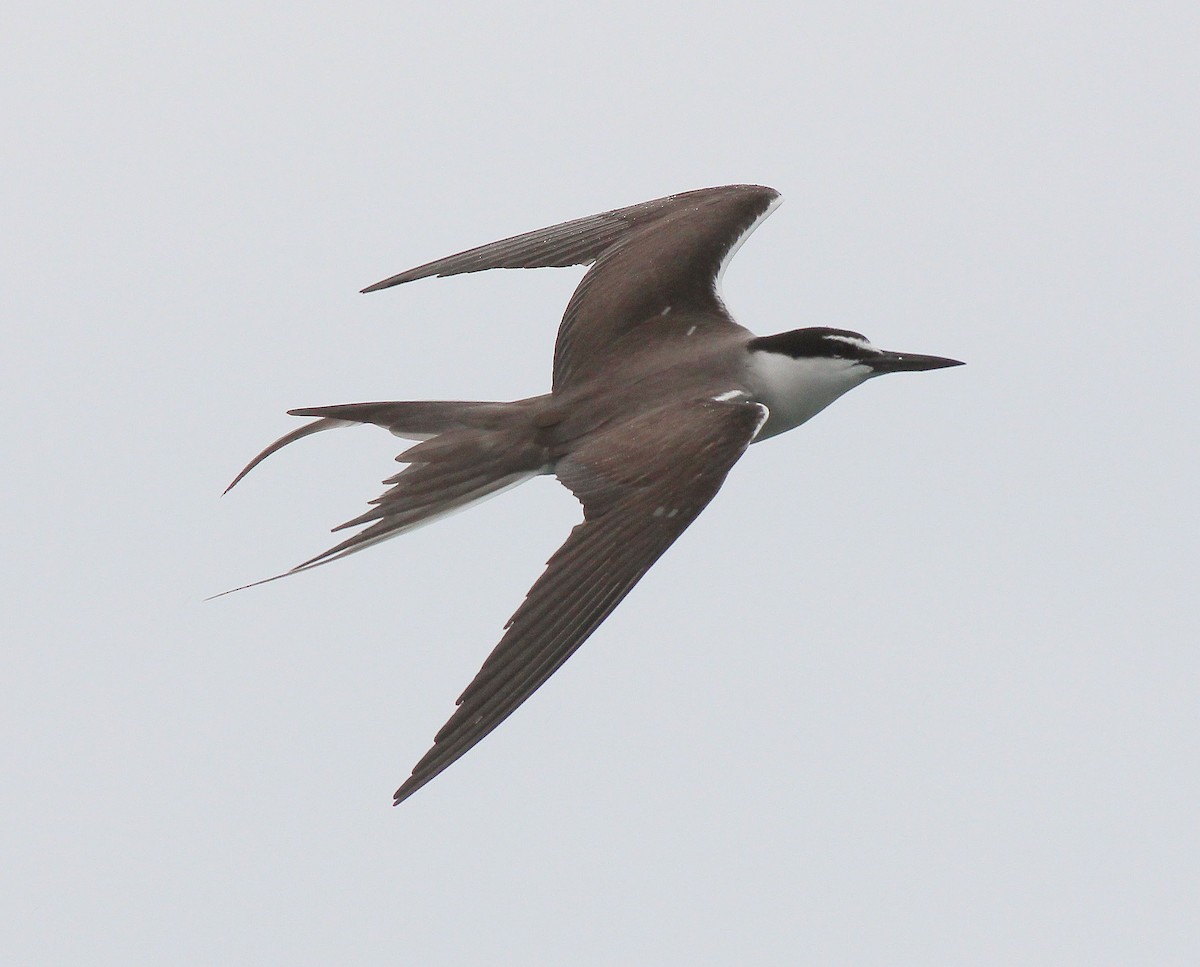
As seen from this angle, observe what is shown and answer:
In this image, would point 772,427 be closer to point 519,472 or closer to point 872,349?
point 872,349

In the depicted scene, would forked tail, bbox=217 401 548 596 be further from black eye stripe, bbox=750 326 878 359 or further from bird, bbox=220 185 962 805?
black eye stripe, bbox=750 326 878 359

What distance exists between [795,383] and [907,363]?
0.61m

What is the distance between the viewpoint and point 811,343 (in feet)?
26.0

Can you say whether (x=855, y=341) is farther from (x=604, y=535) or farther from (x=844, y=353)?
(x=604, y=535)

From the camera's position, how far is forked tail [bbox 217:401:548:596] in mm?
7371

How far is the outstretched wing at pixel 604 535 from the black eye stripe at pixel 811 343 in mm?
645

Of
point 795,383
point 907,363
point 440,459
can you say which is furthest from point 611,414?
point 907,363

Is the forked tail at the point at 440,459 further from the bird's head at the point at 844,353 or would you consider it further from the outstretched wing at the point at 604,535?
the bird's head at the point at 844,353

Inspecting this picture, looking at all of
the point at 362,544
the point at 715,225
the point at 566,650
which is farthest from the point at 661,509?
the point at 715,225

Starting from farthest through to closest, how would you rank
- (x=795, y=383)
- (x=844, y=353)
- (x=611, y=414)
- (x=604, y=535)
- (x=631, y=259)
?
(x=631, y=259) → (x=844, y=353) → (x=795, y=383) → (x=611, y=414) → (x=604, y=535)

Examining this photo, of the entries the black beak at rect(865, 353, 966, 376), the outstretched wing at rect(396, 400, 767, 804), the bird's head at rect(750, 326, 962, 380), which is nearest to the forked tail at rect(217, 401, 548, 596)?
the outstretched wing at rect(396, 400, 767, 804)

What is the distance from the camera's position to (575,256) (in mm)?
8875

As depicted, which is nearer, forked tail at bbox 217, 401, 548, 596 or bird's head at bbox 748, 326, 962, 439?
forked tail at bbox 217, 401, 548, 596

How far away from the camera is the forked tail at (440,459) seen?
7371 mm
